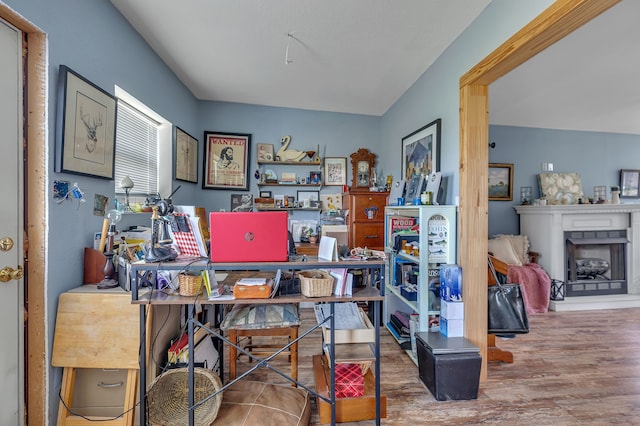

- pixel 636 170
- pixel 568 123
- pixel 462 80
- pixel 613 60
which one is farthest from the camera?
pixel 636 170

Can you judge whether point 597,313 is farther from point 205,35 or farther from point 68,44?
point 68,44

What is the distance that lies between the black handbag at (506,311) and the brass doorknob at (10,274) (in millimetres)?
2975

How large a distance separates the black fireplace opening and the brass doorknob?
5.42 meters

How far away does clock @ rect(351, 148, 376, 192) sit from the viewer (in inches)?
154

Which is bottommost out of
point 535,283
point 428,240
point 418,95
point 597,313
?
point 597,313

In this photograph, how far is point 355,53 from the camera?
243 cm

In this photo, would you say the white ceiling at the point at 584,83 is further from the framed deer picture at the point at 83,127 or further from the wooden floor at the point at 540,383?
the framed deer picture at the point at 83,127

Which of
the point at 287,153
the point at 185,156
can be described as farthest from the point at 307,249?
the point at 185,156

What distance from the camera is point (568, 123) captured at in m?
4.01


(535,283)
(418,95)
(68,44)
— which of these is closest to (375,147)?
(418,95)

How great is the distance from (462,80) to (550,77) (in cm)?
143

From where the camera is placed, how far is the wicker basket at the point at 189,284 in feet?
4.72

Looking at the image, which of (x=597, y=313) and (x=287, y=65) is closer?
(x=287, y=65)

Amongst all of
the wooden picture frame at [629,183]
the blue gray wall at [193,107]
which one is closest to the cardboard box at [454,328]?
the blue gray wall at [193,107]
